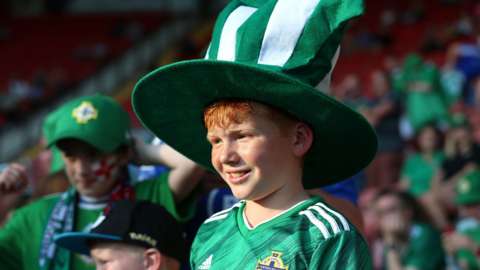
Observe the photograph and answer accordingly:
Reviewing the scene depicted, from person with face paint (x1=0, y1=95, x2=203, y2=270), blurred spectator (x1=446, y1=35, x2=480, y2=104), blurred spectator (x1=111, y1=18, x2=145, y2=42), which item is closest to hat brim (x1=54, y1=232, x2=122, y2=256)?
person with face paint (x1=0, y1=95, x2=203, y2=270)

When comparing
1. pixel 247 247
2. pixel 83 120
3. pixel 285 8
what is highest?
pixel 285 8

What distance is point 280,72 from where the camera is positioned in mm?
2436

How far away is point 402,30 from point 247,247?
12.0 m

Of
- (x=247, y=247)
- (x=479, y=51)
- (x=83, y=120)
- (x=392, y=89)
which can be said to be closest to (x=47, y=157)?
(x=83, y=120)

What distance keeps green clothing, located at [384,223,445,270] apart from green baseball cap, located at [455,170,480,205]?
11.2 inches

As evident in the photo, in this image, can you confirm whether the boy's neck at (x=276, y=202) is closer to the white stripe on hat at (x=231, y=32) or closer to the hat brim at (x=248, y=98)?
the hat brim at (x=248, y=98)

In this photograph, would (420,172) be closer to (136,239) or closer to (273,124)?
(136,239)

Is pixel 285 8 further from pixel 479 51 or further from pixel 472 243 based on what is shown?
pixel 479 51

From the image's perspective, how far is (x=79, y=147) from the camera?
3658 millimetres

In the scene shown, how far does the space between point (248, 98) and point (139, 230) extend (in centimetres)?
71

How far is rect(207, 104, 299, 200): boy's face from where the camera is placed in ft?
8.08

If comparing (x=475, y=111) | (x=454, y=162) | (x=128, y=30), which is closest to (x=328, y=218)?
(x=454, y=162)

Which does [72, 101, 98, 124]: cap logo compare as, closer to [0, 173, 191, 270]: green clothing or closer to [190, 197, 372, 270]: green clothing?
[0, 173, 191, 270]: green clothing

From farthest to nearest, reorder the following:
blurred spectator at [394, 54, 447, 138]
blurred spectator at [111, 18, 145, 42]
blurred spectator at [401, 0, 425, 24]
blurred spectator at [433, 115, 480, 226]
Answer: blurred spectator at [111, 18, 145, 42], blurred spectator at [401, 0, 425, 24], blurred spectator at [394, 54, 447, 138], blurred spectator at [433, 115, 480, 226]
